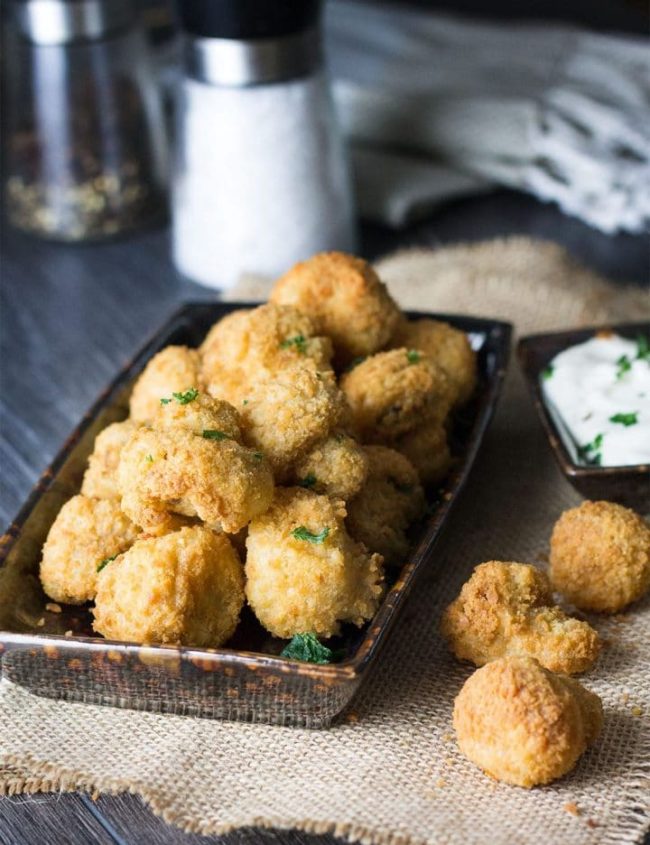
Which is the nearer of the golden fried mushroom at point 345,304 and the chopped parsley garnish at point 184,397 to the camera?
the chopped parsley garnish at point 184,397

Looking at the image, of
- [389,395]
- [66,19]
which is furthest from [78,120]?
[389,395]

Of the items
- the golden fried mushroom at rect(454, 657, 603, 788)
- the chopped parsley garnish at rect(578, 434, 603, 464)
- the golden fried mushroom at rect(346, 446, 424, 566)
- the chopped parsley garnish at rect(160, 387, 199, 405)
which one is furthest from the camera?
the chopped parsley garnish at rect(578, 434, 603, 464)

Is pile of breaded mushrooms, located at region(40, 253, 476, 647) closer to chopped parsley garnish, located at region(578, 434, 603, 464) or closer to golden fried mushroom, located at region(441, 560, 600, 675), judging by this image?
golden fried mushroom, located at region(441, 560, 600, 675)

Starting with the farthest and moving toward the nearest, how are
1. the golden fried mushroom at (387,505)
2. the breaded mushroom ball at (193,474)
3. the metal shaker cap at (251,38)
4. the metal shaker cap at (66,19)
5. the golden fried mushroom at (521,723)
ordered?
the metal shaker cap at (66,19)
the metal shaker cap at (251,38)
the golden fried mushroom at (387,505)
the breaded mushroom ball at (193,474)
the golden fried mushroom at (521,723)

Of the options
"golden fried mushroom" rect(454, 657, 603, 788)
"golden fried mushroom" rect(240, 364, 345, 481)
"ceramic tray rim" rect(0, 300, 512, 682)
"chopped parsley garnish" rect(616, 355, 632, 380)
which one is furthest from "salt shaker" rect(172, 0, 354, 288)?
"golden fried mushroom" rect(454, 657, 603, 788)

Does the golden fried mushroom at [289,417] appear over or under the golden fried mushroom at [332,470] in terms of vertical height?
over

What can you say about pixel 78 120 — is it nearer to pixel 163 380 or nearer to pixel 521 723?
pixel 163 380


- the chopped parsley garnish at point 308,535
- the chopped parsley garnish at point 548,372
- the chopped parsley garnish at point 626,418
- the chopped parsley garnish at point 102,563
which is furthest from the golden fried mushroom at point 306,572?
the chopped parsley garnish at point 548,372

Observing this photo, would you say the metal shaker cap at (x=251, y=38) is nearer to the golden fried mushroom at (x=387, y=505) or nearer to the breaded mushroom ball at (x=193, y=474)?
the golden fried mushroom at (x=387, y=505)
